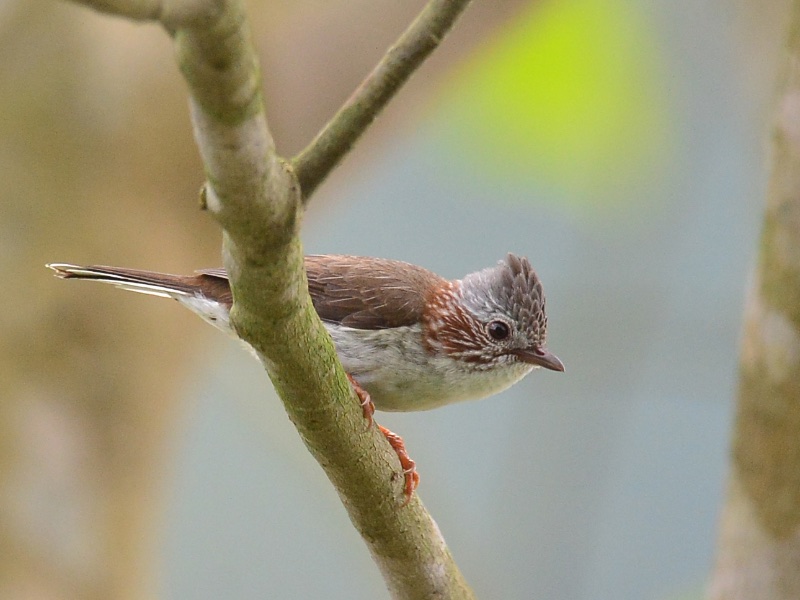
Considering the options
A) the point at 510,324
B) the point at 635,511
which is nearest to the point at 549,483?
the point at 510,324

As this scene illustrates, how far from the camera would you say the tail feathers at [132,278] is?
4.37 meters

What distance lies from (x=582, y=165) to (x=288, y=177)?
475 cm

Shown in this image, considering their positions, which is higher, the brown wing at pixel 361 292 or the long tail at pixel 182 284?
the brown wing at pixel 361 292

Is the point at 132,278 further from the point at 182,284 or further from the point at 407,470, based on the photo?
the point at 407,470

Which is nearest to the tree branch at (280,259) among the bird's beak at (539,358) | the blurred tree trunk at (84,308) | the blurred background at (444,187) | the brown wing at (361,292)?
the brown wing at (361,292)

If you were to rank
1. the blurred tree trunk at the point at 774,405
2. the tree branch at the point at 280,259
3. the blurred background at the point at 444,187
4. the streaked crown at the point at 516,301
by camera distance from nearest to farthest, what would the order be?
1. the tree branch at the point at 280,259
2. the blurred tree trunk at the point at 774,405
3. the streaked crown at the point at 516,301
4. the blurred background at the point at 444,187

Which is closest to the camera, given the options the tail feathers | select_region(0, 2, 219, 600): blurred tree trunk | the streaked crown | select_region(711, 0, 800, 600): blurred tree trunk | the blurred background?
select_region(711, 0, 800, 600): blurred tree trunk

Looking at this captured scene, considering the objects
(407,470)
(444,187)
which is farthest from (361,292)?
(444,187)

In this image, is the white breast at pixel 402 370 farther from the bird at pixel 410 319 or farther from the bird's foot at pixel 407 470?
the bird's foot at pixel 407 470

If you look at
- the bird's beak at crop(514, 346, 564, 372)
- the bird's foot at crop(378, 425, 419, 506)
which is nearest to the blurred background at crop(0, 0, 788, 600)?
the bird's beak at crop(514, 346, 564, 372)

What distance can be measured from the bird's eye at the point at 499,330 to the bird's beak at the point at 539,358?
0.10m

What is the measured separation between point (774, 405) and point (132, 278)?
279 cm

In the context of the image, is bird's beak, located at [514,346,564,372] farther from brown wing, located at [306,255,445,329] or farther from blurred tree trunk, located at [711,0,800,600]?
blurred tree trunk, located at [711,0,800,600]

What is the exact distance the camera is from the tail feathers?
14.3 feet
